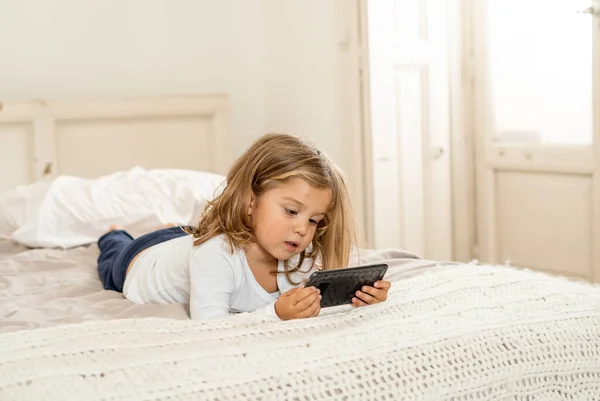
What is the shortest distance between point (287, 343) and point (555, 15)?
8.50 ft

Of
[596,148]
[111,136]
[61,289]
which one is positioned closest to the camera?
[61,289]

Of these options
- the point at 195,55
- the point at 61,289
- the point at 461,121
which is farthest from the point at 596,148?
the point at 61,289

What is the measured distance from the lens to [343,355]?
1.09m

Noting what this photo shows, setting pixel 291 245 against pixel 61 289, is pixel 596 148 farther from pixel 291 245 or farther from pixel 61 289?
pixel 61 289

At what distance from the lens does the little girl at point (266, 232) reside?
155 centimetres

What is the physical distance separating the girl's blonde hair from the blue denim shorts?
0.95 ft

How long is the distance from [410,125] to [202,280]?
2.21 meters

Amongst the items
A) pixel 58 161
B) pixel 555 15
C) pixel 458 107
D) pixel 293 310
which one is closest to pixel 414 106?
pixel 458 107

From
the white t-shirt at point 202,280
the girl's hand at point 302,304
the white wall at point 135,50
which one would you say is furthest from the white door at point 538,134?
the girl's hand at point 302,304

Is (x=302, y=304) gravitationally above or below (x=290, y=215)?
below

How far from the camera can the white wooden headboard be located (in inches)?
131

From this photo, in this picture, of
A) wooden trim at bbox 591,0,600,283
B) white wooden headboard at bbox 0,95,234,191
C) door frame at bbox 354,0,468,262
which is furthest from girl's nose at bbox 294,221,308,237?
door frame at bbox 354,0,468,262

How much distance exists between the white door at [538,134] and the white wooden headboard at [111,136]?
1.26 m

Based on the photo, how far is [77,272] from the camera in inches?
87.4
